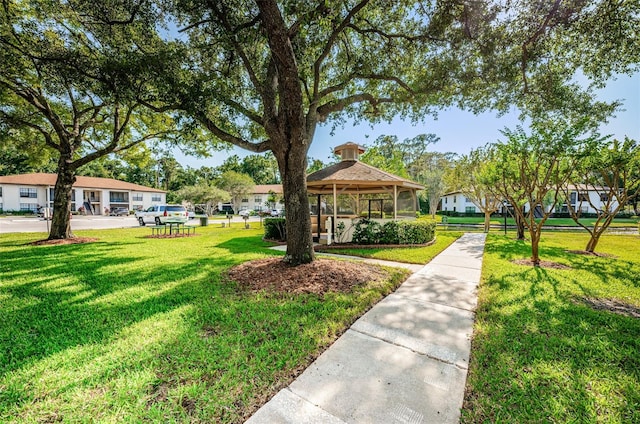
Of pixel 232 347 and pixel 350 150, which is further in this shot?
pixel 350 150

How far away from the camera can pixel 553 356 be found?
2775 mm

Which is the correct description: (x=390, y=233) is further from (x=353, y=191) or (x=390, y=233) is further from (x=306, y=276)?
(x=306, y=276)

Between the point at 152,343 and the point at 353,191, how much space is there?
11984 millimetres

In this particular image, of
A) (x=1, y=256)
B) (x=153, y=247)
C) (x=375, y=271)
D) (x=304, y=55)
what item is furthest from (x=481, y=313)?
(x=1, y=256)

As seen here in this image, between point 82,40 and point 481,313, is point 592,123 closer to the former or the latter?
point 481,313

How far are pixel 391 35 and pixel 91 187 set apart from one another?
46.7 metres

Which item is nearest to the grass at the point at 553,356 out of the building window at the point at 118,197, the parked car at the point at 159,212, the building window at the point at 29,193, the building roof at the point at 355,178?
the building roof at the point at 355,178

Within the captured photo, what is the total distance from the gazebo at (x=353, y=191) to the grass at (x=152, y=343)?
15.6 ft

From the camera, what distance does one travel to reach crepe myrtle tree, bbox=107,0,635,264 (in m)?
5.40

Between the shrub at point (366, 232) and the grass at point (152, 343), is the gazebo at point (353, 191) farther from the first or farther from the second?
the grass at point (152, 343)

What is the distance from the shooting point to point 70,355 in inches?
108

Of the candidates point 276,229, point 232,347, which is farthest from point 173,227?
point 232,347

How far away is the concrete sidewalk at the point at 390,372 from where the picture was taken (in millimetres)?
2012

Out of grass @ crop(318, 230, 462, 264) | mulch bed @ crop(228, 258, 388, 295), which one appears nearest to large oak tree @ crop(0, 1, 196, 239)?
mulch bed @ crop(228, 258, 388, 295)
